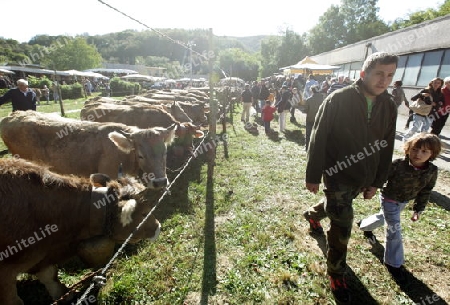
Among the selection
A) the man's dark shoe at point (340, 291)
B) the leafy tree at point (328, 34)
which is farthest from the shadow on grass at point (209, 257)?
the leafy tree at point (328, 34)

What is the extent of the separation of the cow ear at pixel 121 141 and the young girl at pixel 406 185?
171 inches

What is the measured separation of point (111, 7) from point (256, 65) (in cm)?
8653

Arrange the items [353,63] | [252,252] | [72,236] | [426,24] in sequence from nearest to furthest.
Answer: [72,236]
[252,252]
[426,24]
[353,63]

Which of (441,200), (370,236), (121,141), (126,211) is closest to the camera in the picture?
(126,211)

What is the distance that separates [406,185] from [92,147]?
5364mm

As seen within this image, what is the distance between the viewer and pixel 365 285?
133 inches

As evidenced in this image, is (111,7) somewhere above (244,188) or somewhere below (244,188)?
above

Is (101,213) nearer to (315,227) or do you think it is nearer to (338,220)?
(338,220)

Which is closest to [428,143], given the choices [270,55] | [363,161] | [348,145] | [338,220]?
[363,161]

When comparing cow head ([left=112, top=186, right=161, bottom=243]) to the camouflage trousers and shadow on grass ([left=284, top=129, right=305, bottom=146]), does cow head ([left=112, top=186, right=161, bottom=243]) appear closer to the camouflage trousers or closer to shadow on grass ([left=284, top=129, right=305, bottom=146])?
the camouflage trousers

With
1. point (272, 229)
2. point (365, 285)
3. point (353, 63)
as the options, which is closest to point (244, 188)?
point (272, 229)

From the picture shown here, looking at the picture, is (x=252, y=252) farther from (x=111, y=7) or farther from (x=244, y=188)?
(x=111, y=7)

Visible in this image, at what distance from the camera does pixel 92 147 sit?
5.09 metres

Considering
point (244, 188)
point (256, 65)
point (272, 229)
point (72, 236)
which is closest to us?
point (72, 236)
